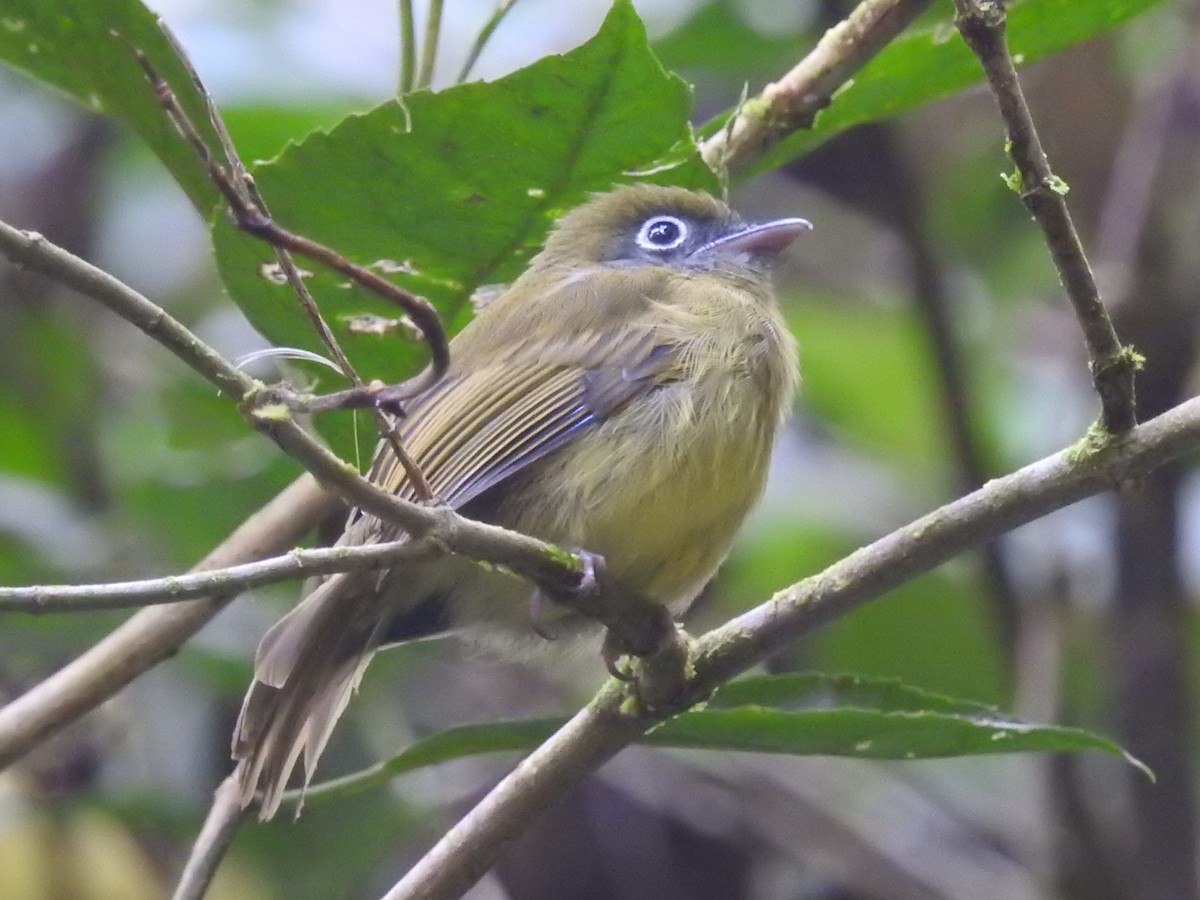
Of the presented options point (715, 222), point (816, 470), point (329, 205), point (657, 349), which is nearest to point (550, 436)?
point (657, 349)

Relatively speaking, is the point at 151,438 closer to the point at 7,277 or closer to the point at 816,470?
the point at 7,277

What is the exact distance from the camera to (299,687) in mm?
2959

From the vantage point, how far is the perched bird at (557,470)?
2.90 meters

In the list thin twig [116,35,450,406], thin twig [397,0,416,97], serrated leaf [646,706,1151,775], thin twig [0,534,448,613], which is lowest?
thin twig [0,534,448,613]

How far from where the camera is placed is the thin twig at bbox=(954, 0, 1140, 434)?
→ 6.01ft

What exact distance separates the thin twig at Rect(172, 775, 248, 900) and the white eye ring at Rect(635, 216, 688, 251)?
1.71 meters

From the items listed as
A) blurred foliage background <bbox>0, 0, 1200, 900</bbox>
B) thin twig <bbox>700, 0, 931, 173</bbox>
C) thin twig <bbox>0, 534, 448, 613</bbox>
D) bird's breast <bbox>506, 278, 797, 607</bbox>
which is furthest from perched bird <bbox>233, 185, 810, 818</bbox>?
blurred foliage background <bbox>0, 0, 1200, 900</bbox>

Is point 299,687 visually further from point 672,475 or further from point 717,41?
point 717,41

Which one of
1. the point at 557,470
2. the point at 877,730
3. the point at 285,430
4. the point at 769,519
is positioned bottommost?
the point at 285,430

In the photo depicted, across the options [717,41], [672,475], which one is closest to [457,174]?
[672,475]

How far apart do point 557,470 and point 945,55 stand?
1.01 meters

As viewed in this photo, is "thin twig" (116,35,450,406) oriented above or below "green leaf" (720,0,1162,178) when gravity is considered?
below

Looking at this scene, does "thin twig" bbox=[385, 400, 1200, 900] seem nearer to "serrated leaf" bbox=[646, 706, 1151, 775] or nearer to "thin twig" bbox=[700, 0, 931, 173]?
"serrated leaf" bbox=[646, 706, 1151, 775]

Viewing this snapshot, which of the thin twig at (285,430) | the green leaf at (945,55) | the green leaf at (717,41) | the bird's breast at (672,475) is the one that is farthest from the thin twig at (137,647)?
the green leaf at (717,41)
